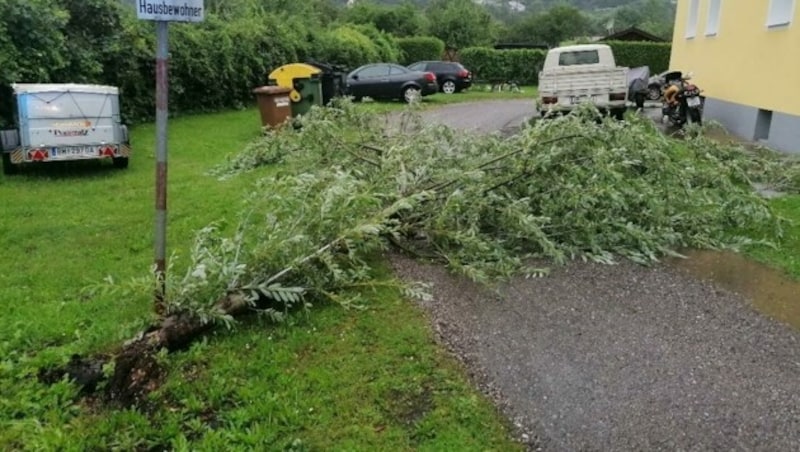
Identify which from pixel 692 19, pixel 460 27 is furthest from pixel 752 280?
pixel 460 27

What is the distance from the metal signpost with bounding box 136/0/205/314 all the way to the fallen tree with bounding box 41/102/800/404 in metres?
0.16

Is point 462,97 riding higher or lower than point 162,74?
lower

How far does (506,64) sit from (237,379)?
33225 millimetres

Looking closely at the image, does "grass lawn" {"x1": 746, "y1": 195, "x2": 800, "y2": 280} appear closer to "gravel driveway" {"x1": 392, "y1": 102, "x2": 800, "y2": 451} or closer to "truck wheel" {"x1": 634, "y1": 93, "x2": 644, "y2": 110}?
"gravel driveway" {"x1": 392, "y1": 102, "x2": 800, "y2": 451}

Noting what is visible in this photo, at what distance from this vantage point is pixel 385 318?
4457 mm

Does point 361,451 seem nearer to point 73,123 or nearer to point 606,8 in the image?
point 73,123

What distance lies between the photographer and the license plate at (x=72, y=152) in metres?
8.94

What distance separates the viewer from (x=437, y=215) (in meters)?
5.58

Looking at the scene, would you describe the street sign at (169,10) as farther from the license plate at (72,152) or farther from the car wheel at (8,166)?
the car wheel at (8,166)

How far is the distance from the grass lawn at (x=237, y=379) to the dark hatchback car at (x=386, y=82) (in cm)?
1677

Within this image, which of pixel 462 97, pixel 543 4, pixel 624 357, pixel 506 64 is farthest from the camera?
pixel 543 4

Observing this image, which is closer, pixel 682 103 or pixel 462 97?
pixel 682 103

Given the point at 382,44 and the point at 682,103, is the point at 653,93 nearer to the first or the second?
the point at 682,103

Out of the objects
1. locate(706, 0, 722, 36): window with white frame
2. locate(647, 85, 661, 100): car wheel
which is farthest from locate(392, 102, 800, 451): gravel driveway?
locate(647, 85, 661, 100): car wheel
